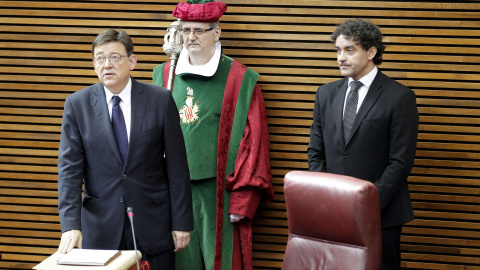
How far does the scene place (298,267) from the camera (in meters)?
2.93

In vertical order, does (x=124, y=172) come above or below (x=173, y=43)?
below

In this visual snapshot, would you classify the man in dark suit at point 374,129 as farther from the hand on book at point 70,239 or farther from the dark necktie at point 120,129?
the hand on book at point 70,239

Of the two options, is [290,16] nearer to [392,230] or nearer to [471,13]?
[471,13]

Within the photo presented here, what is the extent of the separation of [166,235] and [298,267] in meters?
0.69

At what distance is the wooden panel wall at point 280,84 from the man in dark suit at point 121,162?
1.32 meters

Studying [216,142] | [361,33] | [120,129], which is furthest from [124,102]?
[361,33]

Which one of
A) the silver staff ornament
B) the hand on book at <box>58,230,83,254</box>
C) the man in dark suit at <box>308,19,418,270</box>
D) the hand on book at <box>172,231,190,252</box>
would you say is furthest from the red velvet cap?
the hand on book at <box>58,230,83,254</box>

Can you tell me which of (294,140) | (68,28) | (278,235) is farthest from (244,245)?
(68,28)

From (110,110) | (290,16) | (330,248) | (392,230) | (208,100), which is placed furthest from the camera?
(290,16)

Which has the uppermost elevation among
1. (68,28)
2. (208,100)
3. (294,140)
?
(68,28)

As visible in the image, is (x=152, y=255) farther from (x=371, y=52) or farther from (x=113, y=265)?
(x=371, y=52)

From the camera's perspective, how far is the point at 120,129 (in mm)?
3176

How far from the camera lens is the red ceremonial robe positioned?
405cm

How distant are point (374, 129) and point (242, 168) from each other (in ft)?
2.95
